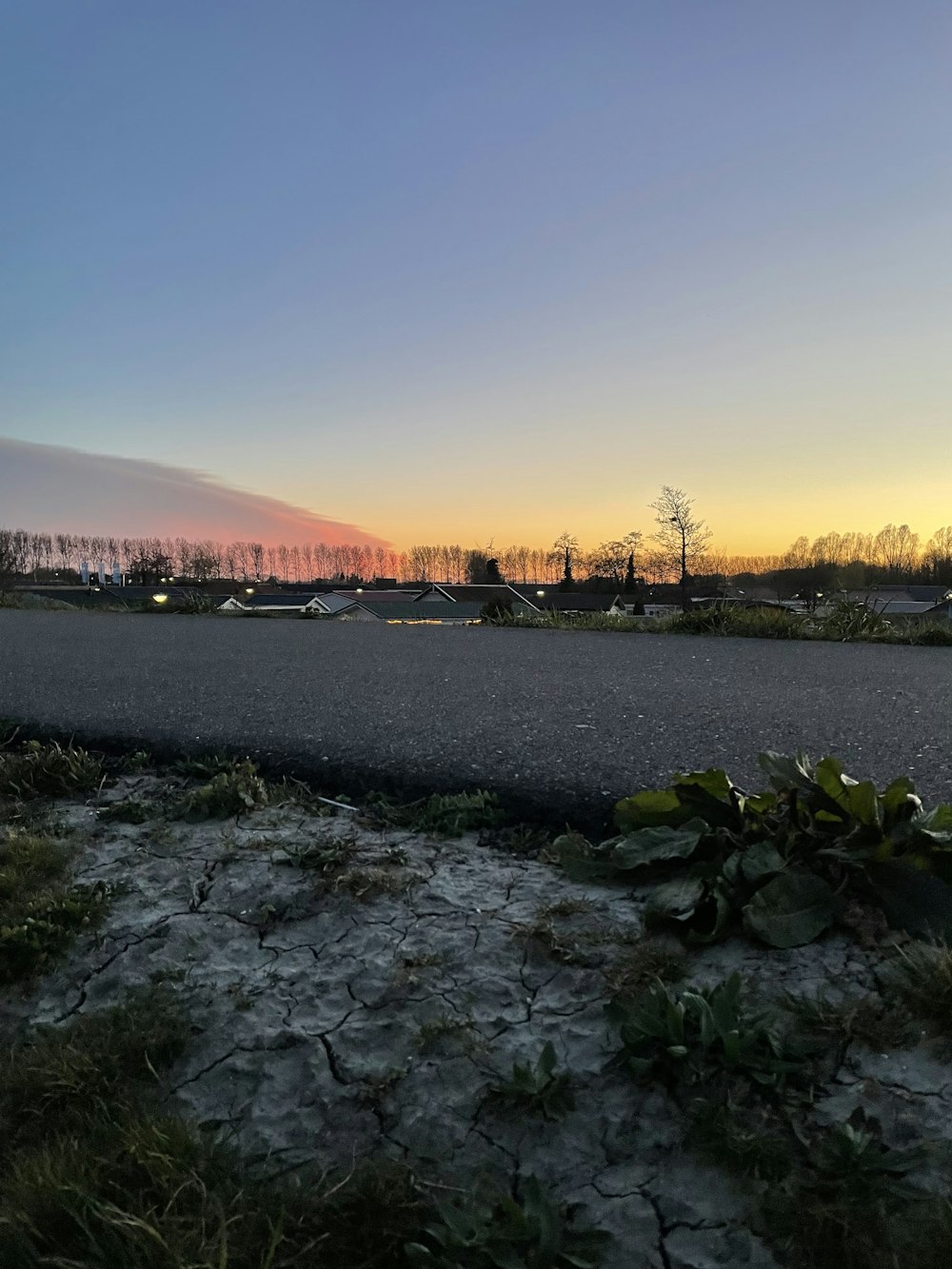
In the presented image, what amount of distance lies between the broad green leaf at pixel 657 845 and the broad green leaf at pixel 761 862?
0.43 feet

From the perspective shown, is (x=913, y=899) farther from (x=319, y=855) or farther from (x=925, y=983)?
(x=319, y=855)

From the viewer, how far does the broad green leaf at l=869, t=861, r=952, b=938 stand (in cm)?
153

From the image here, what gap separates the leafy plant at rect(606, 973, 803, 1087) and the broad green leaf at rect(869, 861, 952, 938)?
1.41 feet

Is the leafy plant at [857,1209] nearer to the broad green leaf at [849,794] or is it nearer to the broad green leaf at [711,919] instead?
the broad green leaf at [711,919]

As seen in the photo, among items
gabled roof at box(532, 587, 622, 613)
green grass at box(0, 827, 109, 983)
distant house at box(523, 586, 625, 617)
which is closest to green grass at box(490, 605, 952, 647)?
green grass at box(0, 827, 109, 983)

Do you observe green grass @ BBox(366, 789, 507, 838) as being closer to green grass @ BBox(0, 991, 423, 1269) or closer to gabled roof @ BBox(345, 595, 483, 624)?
green grass @ BBox(0, 991, 423, 1269)

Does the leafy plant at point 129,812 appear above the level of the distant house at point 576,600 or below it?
below

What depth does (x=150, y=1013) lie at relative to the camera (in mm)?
1531

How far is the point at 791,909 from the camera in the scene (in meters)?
1.59

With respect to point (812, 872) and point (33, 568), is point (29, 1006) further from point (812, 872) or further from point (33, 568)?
point (33, 568)

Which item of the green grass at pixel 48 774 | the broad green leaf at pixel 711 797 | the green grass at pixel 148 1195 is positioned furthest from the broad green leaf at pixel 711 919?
the green grass at pixel 48 774

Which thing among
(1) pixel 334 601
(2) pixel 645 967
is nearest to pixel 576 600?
(1) pixel 334 601

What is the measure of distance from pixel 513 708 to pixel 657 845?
6.08 ft

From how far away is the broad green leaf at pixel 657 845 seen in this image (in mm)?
1822
